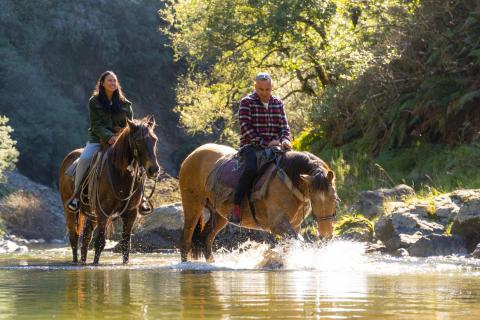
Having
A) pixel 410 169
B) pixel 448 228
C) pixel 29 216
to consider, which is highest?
pixel 29 216

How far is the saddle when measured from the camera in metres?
14.1

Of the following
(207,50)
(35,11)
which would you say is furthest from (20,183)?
(207,50)

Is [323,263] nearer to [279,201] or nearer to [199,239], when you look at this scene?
[279,201]

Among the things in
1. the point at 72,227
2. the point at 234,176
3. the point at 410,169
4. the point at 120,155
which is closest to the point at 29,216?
the point at 410,169

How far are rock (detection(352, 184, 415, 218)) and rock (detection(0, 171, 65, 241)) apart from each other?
2333 cm

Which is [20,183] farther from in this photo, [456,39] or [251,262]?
[251,262]

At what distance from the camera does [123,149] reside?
14883 mm

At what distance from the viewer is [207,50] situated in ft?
112

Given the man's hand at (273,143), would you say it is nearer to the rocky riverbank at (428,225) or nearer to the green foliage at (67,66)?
the rocky riverbank at (428,225)

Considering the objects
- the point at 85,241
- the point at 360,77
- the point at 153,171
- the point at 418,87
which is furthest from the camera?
the point at 360,77

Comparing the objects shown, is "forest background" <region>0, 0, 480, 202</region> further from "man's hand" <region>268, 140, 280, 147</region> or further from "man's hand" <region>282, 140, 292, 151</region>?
"man's hand" <region>268, 140, 280, 147</region>

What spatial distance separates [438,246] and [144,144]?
492cm

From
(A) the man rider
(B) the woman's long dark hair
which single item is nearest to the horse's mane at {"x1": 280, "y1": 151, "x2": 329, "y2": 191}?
(A) the man rider

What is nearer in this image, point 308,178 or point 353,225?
point 308,178
